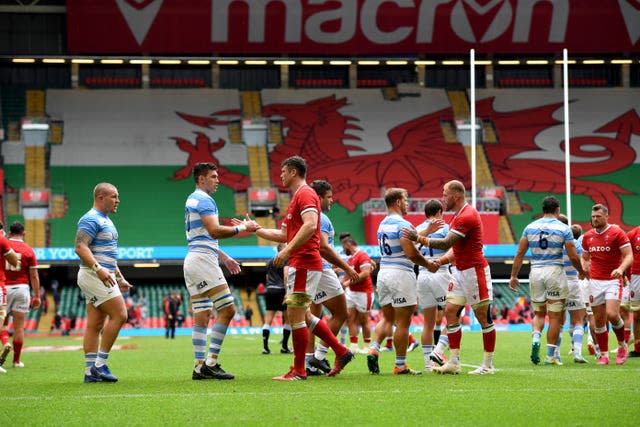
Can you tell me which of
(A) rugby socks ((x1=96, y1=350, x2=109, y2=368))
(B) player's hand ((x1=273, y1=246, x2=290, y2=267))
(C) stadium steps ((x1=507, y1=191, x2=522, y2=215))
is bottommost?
(A) rugby socks ((x1=96, y1=350, x2=109, y2=368))

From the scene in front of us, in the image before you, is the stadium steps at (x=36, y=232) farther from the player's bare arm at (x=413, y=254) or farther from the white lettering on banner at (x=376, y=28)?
the player's bare arm at (x=413, y=254)

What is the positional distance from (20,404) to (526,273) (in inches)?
1453

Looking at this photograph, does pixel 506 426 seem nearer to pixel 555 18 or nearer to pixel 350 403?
pixel 350 403

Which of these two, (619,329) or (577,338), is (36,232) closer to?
(577,338)

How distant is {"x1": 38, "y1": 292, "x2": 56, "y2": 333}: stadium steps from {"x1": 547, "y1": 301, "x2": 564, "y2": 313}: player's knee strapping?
27818 mm

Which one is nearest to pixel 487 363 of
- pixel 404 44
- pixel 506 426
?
pixel 506 426

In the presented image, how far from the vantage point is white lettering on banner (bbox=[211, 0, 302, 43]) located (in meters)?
44.7

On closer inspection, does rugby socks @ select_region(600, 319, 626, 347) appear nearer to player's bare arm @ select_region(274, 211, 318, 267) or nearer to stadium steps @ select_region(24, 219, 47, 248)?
player's bare arm @ select_region(274, 211, 318, 267)

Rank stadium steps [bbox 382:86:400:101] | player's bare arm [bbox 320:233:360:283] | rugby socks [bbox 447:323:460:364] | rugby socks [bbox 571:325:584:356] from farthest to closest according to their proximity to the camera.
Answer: stadium steps [bbox 382:86:400:101] < rugby socks [bbox 571:325:584:356] < rugby socks [bbox 447:323:460:364] < player's bare arm [bbox 320:233:360:283]

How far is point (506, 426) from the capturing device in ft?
24.1

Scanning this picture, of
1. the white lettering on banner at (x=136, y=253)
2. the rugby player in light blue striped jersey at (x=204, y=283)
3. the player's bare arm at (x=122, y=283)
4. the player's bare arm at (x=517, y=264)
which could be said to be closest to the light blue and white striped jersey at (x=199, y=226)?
the rugby player in light blue striped jersey at (x=204, y=283)

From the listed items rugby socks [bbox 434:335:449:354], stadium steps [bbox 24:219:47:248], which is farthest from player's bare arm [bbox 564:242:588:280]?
stadium steps [bbox 24:219:47:248]

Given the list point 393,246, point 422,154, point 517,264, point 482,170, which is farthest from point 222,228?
point 422,154

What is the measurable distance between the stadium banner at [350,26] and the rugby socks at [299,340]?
35.3 meters
